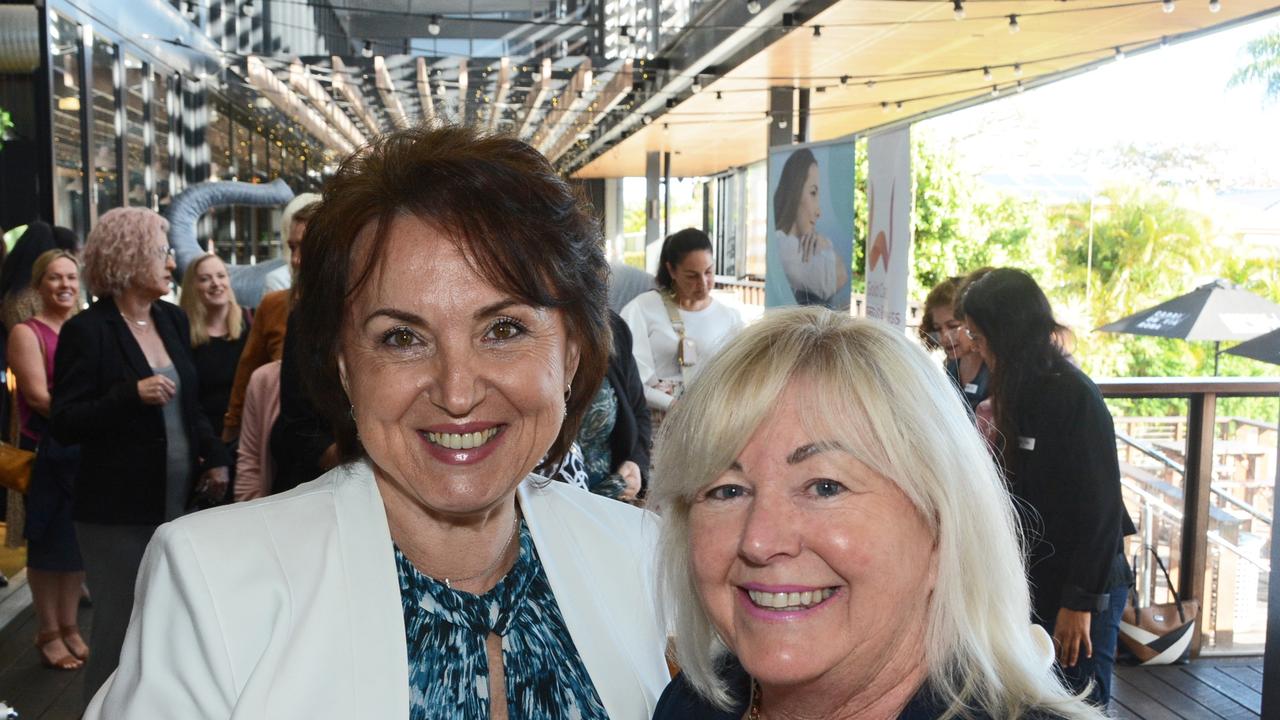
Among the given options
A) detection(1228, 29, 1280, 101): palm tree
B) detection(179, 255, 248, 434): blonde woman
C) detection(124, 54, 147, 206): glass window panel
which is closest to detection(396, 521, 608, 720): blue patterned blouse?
detection(179, 255, 248, 434): blonde woman

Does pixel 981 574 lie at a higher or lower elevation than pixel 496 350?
lower

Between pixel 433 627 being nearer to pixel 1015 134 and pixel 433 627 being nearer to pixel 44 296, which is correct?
pixel 44 296

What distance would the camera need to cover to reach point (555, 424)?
5.12 ft

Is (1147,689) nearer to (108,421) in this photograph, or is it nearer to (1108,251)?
(108,421)

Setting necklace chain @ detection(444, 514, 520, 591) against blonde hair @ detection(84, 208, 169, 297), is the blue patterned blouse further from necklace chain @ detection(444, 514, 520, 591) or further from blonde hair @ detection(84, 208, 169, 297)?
blonde hair @ detection(84, 208, 169, 297)

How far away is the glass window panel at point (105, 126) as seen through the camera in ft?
30.3

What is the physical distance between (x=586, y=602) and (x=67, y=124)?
8424 millimetres

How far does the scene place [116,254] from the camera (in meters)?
3.82

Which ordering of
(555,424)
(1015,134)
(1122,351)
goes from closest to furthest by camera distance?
1. (555,424)
2. (1122,351)
3. (1015,134)

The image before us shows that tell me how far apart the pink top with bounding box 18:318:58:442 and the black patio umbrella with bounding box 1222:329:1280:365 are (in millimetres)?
4949

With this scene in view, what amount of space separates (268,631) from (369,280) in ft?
1.44

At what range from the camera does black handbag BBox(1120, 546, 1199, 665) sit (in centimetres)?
518

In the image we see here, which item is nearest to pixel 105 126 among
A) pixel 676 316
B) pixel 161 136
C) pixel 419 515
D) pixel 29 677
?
pixel 161 136

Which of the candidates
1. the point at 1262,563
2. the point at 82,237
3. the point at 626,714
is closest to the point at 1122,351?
the point at 1262,563
